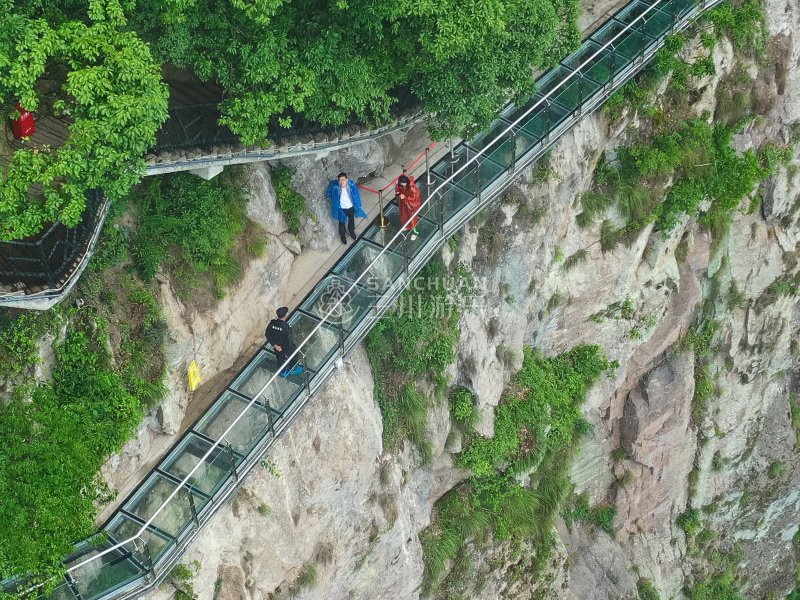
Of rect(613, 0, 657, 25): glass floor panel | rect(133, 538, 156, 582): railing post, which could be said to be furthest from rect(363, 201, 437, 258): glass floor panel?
rect(613, 0, 657, 25): glass floor panel

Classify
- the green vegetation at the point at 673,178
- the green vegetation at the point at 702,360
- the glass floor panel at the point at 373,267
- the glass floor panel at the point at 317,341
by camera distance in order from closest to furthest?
1. the glass floor panel at the point at 317,341
2. the glass floor panel at the point at 373,267
3. the green vegetation at the point at 673,178
4. the green vegetation at the point at 702,360

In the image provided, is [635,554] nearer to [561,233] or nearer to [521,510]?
[521,510]

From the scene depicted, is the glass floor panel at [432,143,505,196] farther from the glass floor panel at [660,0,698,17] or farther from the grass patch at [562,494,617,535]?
the grass patch at [562,494,617,535]

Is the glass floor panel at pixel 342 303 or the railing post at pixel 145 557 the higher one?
the glass floor panel at pixel 342 303

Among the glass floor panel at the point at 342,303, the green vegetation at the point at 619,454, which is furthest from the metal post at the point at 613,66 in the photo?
the green vegetation at the point at 619,454

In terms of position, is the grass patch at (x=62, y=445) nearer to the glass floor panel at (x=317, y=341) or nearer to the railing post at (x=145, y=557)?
the railing post at (x=145, y=557)

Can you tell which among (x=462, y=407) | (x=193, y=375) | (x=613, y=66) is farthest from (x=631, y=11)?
(x=193, y=375)

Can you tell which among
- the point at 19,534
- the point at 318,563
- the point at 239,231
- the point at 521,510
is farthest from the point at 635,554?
the point at 19,534

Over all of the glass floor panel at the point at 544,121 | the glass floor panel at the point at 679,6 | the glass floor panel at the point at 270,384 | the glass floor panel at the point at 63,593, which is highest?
the glass floor panel at the point at 679,6
